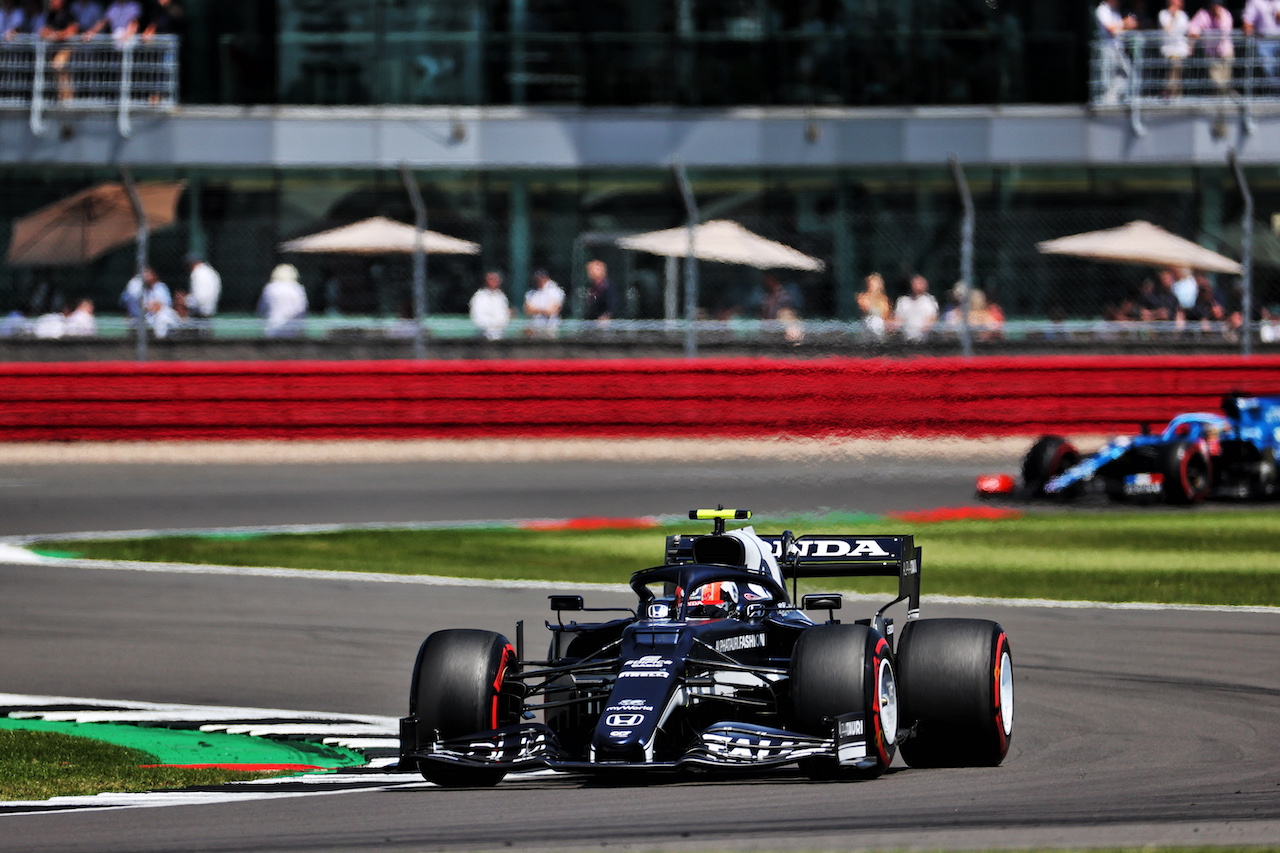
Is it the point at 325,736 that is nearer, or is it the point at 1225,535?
the point at 325,736

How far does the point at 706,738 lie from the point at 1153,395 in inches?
608

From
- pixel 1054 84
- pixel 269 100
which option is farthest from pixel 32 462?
pixel 1054 84

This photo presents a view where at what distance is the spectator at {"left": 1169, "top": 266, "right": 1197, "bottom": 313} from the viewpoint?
2277 centimetres

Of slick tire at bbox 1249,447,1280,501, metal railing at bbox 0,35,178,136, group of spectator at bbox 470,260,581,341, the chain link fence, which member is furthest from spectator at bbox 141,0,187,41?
slick tire at bbox 1249,447,1280,501

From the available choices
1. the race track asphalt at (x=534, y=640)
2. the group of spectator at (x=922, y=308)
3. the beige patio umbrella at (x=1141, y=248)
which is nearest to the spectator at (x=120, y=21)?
the race track asphalt at (x=534, y=640)

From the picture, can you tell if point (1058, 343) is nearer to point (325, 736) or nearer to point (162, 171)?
point (162, 171)

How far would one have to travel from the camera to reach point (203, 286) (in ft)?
78.0

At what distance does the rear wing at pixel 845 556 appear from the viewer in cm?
855

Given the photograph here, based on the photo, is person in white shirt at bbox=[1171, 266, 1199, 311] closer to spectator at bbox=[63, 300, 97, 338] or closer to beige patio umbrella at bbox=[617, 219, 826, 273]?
beige patio umbrella at bbox=[617, 219, 826, 273]

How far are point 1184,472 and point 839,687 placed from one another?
38.8 ft

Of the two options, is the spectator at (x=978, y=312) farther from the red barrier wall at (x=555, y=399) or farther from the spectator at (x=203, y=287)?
the spectator at (x=203, y=287)

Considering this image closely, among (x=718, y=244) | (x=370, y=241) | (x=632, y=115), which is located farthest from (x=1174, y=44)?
(x=370, y=241)

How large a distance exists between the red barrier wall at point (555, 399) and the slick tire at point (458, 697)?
13.3m

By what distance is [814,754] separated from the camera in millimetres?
6930
